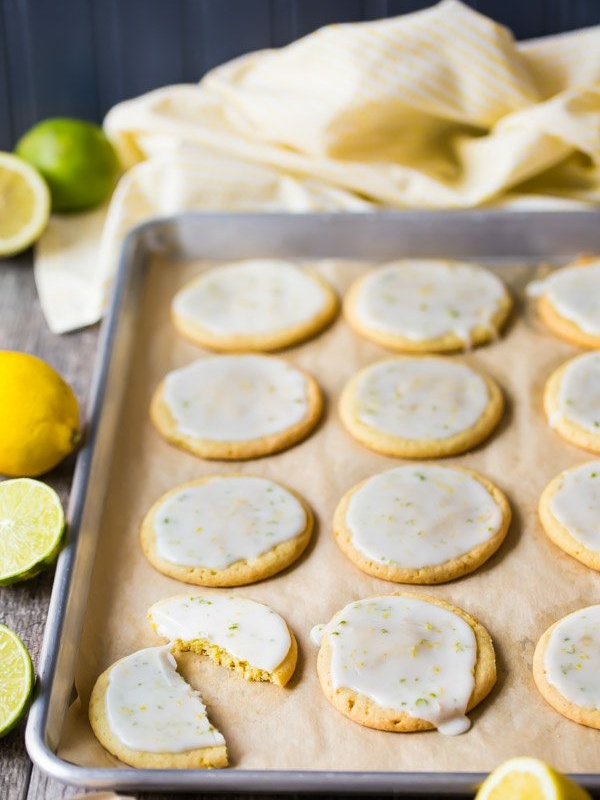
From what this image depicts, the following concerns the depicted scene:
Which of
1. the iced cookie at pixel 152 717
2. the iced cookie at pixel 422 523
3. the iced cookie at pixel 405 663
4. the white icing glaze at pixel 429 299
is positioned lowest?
the iced cookie at pixel 152 717

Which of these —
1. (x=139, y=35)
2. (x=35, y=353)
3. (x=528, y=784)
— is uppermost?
(x=139, y=35)

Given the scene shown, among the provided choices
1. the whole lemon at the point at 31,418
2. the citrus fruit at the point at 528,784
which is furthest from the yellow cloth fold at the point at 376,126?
the citrus fruit at the point at 528,784

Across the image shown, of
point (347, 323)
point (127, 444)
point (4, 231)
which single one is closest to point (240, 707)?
point (127, 444)

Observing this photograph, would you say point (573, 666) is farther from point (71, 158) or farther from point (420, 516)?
point (71, 158)

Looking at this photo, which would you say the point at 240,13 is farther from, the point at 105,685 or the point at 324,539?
the point at 105,685

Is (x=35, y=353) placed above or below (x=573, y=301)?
below

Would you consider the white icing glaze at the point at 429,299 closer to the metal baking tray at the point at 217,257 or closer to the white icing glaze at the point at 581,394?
the metal baking tray at the point at 217,257

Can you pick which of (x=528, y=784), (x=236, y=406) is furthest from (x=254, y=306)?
(x=528, y=784)

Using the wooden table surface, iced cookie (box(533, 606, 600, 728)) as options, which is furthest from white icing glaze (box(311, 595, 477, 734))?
the wooden table surface

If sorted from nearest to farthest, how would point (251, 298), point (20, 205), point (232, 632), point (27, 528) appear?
1. point (232, 632)
2. point (27, 528)
3. point (251, 298)
4. point (20, 205)
